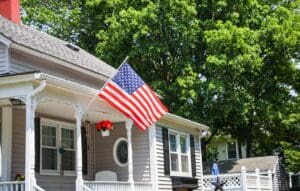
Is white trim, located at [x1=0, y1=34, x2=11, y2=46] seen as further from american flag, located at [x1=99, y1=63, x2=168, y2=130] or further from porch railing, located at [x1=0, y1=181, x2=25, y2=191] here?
porch railing, located at [x1=0, y1=181, x2=25, y2=191]

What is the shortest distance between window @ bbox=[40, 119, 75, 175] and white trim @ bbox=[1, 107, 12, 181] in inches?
56.1

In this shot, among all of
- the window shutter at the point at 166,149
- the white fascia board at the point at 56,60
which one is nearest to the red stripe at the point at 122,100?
the white fascia board at the point at 56,60

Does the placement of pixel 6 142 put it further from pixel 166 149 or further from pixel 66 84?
pixel 166 149

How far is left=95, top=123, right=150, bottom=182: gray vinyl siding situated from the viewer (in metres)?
16.8

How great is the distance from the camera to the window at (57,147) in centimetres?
1441

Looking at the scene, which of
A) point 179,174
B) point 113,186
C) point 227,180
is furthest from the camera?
point 227,180

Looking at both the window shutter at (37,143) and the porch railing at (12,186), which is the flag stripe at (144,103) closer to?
the window shutter at (37,143)

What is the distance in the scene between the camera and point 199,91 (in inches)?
1025

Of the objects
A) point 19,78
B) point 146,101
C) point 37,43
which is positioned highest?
point 37,43

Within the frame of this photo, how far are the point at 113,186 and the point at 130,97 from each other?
2.98 m

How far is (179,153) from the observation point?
18.8 metres

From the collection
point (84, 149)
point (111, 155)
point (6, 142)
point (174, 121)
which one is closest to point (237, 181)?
point (174, 121)

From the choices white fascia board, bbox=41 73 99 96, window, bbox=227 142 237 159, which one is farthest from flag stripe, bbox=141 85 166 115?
window, bbox=227 142 237 159

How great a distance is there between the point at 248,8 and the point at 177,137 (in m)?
12.0
